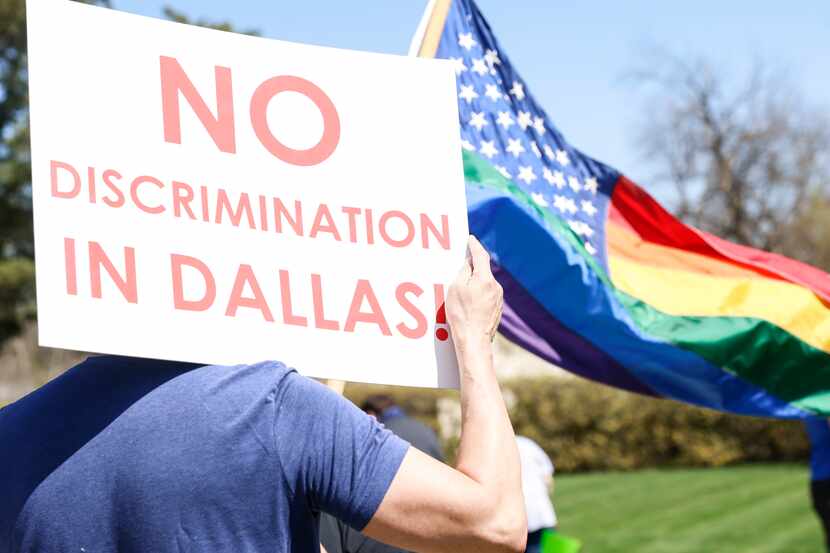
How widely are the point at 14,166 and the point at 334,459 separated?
27343mm

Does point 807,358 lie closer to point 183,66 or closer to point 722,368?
point 722,368

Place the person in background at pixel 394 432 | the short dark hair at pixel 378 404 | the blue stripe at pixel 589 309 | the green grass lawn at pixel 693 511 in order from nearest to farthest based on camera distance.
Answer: the person in background at pixel 394 432, the blue stripe at pixel 589 309, the short dark hair at pixel 378 404, the green grass lawn at pixel 693 511

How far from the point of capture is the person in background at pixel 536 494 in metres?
6.68

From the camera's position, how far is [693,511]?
1316cm

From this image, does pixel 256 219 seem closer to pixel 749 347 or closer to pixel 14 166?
pixel 749 347

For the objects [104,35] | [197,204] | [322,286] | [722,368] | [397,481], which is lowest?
[722,368]

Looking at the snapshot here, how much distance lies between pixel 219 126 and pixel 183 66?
0.41ft

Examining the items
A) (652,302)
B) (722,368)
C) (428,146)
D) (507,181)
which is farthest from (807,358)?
(428,146)

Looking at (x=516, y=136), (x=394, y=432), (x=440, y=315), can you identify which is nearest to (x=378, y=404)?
(x=394, y=432)

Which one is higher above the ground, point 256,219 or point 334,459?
point 256,219

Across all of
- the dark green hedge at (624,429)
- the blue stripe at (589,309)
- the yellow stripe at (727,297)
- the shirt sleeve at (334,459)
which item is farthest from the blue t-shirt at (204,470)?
the dark green hedge at (624,429)

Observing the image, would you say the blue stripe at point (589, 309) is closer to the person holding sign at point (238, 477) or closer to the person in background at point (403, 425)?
the person in background at point (403, 425)

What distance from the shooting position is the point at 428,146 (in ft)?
7.04

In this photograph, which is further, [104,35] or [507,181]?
[507,181]
